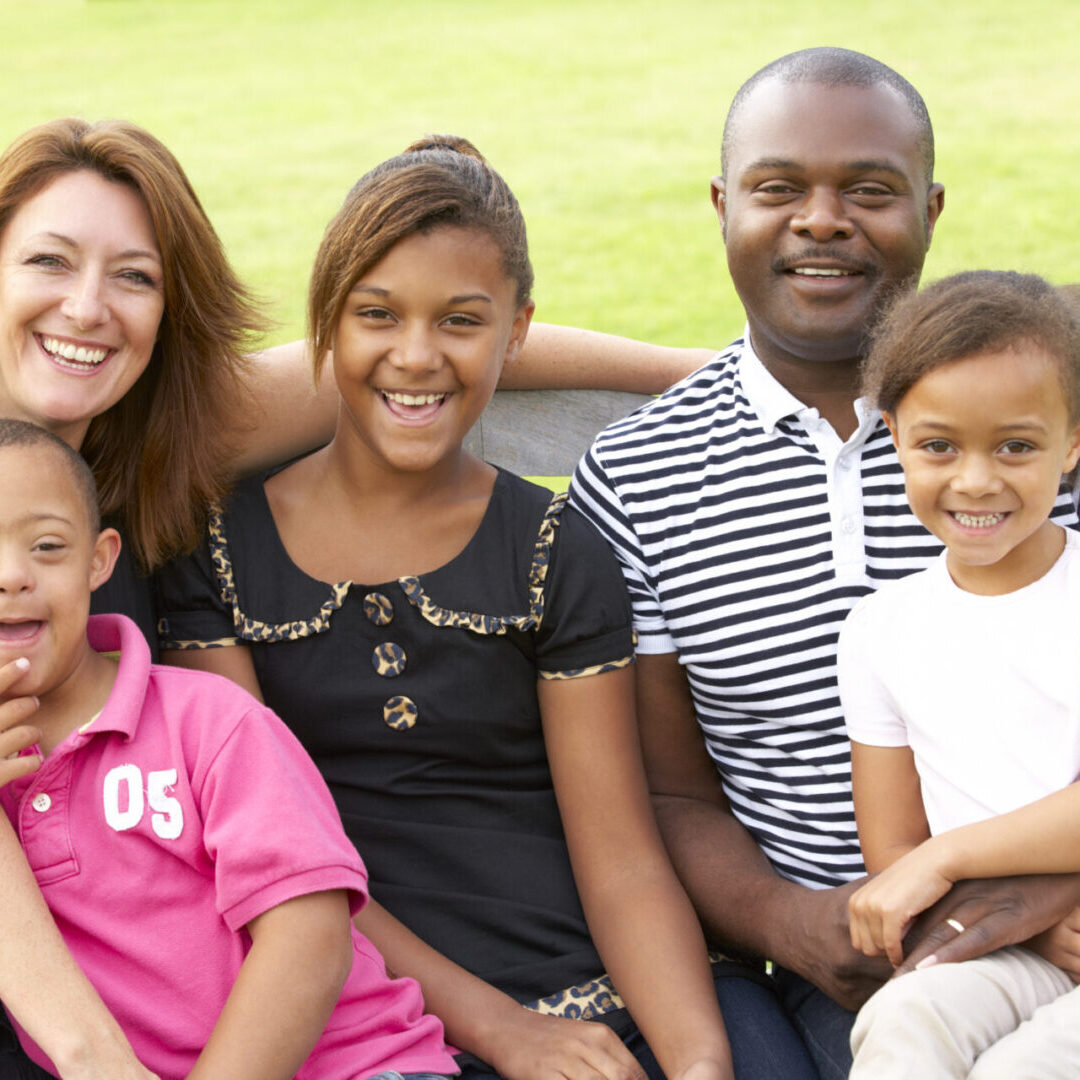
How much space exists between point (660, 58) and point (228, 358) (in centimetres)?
1556

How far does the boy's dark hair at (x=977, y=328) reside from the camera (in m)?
2.27

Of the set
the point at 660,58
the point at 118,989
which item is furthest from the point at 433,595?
the point at 660,58

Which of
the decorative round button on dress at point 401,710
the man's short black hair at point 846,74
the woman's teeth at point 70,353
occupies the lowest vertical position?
the decorative round button on dress at point 401,710

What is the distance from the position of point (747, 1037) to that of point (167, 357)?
1519mm

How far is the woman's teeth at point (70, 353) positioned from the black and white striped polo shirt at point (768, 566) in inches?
35.0

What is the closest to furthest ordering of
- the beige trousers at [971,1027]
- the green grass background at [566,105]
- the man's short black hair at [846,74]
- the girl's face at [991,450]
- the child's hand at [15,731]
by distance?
the beige trousers at [971,1027]
the child's hand at [15,731]
the girl's face at [991,450]
the man's short black hair at [846,74]
the green grass background at [566,105]

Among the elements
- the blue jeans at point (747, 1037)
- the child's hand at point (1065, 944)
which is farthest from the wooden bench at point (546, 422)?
the child's hand at point (1065, 944)

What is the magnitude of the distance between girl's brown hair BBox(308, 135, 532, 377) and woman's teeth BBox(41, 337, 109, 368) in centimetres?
36

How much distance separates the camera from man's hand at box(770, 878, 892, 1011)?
2412 mm

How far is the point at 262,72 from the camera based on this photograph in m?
18.0

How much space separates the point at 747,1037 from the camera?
2514 mm

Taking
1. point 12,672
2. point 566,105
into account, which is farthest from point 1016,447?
point 566,105

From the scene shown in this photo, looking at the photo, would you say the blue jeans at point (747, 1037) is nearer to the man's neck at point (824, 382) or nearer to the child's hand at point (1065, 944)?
the child's hand at point (1065, 944)

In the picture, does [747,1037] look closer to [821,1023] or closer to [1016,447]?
[821,1023]
